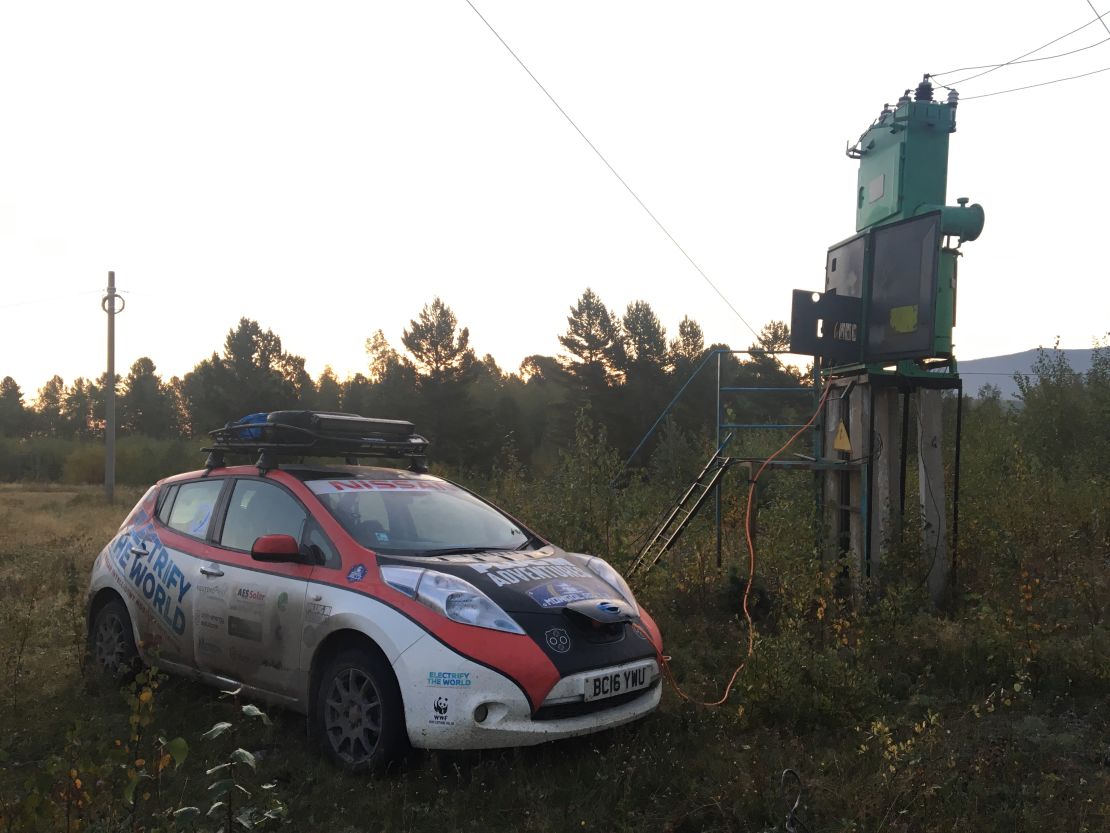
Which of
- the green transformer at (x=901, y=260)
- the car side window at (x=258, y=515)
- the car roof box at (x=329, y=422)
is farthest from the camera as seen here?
the green transformer at (x=901, y=260)

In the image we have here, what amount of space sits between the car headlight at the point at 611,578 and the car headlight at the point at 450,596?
1.11 m

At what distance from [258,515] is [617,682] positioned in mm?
2507

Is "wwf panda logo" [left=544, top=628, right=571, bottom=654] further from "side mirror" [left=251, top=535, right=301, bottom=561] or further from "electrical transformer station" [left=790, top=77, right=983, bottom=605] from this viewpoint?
"electrical transformer station" [left=790, top=77, right=983, bottom=605]

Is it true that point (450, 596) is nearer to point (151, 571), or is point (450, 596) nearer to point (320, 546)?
point (320, 546)

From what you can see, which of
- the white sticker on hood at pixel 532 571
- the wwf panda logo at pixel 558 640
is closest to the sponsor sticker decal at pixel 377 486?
the white sticker on hood at pixel 532 571

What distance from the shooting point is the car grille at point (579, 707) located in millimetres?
3992

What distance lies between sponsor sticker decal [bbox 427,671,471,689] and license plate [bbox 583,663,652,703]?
61 cm

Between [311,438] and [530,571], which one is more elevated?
[311,438]

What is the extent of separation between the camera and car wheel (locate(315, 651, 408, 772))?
4.04 metres

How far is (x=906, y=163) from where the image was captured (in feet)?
24.4

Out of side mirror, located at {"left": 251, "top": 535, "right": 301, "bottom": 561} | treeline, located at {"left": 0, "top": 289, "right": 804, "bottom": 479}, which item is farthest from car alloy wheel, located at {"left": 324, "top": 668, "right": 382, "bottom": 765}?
treeline, located at {"left": 0, "top": 289, "right": 804, "bottom": 479}

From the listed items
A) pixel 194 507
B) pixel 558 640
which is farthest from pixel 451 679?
pixel 194 507

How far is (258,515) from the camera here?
5234mm

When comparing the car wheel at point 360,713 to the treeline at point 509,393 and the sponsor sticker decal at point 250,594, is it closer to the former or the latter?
the sponsor sticker decal at point 250,594
